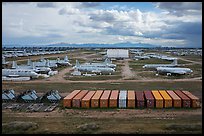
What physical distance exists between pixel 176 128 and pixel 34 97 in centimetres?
1886

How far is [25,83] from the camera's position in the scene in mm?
51406

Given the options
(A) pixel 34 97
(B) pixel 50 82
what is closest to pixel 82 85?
(B) pixel 50 82

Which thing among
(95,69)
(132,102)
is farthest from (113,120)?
(95,69)

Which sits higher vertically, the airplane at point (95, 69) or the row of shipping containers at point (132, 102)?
the airplane at point (95, 69)

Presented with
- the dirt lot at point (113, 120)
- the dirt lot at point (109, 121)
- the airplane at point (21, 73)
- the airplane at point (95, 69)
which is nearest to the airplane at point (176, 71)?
the airplane at point (95, 69)

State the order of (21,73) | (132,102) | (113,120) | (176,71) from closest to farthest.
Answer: (113,120) < (132,102) < (21,73) < (176,71)

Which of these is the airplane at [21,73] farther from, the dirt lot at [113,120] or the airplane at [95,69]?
the dirt lot at [113,120]

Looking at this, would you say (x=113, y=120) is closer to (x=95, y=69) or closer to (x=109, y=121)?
(x=109, y=121)

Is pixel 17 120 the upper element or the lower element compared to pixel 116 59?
lower

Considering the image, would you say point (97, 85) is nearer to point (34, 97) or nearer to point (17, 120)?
point (34, 97)

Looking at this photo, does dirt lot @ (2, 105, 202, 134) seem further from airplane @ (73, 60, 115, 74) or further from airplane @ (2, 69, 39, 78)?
airplane @ (73, 60, 115, 74)

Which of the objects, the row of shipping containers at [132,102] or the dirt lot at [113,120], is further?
the row of shipping containers at [132,102]

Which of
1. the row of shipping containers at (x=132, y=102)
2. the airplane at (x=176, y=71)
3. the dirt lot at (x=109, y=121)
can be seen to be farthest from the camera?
the airplane at (x=176, y=71)

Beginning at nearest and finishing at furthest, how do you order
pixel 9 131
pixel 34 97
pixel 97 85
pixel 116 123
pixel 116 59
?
pixel 9 131 < pixel 116 123 < pixel 34 97 < pixel 97 85 < pixel 116 59
